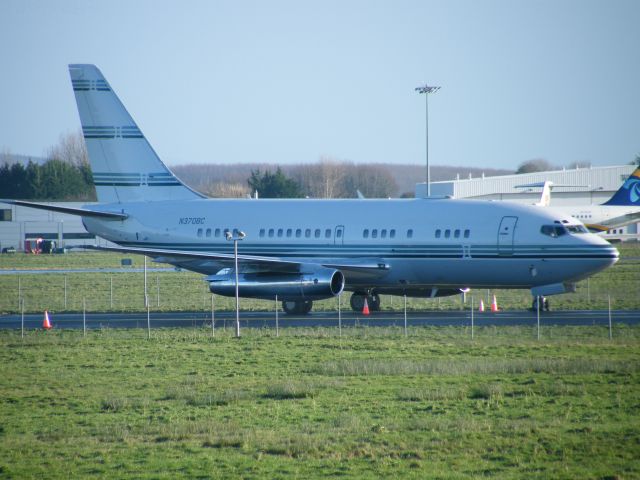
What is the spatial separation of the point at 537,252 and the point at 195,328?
39.1 feet

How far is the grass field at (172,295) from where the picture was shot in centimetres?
4369

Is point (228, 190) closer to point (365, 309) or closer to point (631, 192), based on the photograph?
point (631, 192)

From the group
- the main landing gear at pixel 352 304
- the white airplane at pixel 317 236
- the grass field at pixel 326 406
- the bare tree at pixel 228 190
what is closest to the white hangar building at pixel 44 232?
the bare tree at pixel 228 190

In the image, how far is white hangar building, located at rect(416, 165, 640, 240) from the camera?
11125cm

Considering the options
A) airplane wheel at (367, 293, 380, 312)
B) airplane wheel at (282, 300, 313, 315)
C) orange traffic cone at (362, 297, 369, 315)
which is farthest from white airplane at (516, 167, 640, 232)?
airplane wheel at (282, 300, 313, 315)

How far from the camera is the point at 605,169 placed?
125 m

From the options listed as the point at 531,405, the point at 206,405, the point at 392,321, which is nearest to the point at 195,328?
the point at 392,321

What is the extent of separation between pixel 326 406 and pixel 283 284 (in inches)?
703

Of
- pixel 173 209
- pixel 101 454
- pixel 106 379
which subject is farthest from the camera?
pixel 173 209

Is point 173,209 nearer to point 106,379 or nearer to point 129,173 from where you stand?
point 129,173

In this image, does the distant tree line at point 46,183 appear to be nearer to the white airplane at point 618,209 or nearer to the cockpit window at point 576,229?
the white airplane at point 618,209

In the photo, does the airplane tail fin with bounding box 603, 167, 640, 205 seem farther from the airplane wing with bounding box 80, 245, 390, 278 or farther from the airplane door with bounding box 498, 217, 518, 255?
the airplane wing with bounding box 80, 245, 390, 278

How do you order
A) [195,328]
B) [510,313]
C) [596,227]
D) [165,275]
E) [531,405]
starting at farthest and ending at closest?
[596,227] → [165,275] → [510,313] → [195,328] → [531,405]

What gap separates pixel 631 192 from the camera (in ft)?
278
